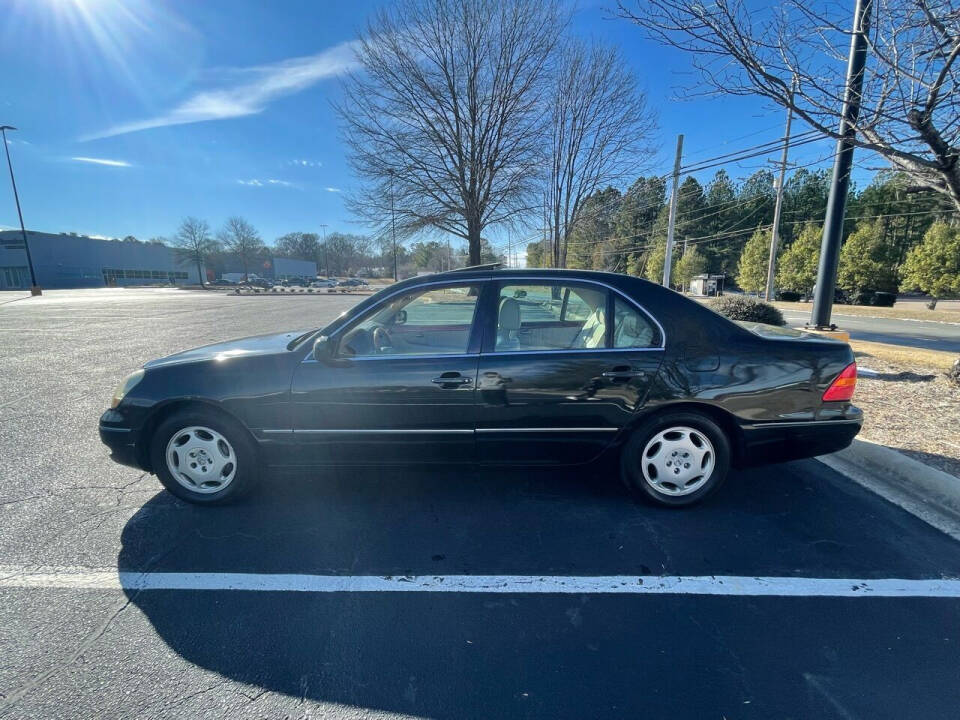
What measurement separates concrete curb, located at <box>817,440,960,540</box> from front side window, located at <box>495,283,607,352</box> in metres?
2.51

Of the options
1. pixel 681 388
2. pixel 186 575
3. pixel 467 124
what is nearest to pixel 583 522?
pixel 681 388

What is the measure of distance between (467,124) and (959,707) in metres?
20.1

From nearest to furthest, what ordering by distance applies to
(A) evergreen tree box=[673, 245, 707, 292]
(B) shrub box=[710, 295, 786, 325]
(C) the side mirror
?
(C) the side mirror, (B) shrub box=[710, 295, 786, 325], (A) evergreen tree box=[673, 245, 707, 292]

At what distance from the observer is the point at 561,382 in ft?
9.36

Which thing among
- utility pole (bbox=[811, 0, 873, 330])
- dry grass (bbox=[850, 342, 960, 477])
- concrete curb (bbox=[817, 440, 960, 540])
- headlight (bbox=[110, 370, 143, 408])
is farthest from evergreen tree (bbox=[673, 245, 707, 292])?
headlight (bbox=[110, 370, 143, 408])

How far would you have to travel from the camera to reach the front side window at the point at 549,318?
2994mm

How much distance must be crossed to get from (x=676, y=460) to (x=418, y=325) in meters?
2.13

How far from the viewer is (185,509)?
303cm

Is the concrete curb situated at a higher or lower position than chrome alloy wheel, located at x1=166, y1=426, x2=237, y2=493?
lower

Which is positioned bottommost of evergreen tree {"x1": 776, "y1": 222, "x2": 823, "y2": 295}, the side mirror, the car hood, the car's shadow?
the car's shadow

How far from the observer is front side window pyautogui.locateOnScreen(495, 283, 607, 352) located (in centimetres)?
299

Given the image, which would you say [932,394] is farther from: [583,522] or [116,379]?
[116,379]

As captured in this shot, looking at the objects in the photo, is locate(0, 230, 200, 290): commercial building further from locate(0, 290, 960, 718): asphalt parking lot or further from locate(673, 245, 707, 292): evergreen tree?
locate(673, 245, 707, 292): evergreen tree

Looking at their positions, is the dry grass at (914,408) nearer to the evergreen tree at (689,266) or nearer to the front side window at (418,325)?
the front side window at (418,325)
